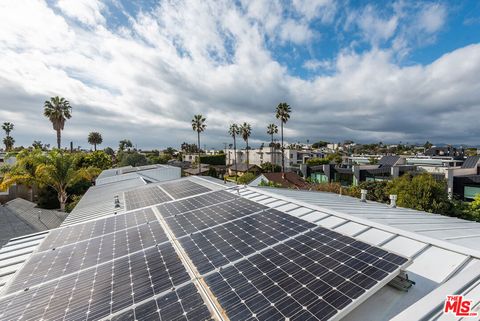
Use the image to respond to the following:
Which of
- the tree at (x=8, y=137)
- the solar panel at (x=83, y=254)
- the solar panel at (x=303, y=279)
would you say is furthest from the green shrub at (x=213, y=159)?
the solar panel at (x=303, y=279)

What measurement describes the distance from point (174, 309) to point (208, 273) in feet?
3.16

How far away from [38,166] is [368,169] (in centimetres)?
5678

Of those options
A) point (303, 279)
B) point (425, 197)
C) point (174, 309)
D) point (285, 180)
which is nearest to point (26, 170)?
point (174, 309)

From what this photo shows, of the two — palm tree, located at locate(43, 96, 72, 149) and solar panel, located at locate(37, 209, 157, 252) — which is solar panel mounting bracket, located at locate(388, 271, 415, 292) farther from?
palm tree, located at locate(43, 96, 72, 149)

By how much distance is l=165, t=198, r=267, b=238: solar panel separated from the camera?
24.7 feet

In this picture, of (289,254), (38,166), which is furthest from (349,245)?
(38,166)

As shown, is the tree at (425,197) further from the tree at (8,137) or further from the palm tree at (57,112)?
the tree at (8,137)

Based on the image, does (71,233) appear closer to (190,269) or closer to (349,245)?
(190,269)

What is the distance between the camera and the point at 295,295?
12.6 ft

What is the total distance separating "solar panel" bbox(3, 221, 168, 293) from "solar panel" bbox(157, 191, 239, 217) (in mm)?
1687

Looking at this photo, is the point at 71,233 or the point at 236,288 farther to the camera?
the point at 71,233

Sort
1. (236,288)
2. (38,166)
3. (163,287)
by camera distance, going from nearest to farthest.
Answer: (236,288)
(163,287)
(38,166)

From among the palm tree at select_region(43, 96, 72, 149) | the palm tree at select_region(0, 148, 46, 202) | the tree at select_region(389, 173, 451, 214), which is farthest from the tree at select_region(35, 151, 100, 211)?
the tree at select_region(389, 173, 451, 214)

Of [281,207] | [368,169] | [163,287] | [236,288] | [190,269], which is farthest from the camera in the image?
[368,169]
